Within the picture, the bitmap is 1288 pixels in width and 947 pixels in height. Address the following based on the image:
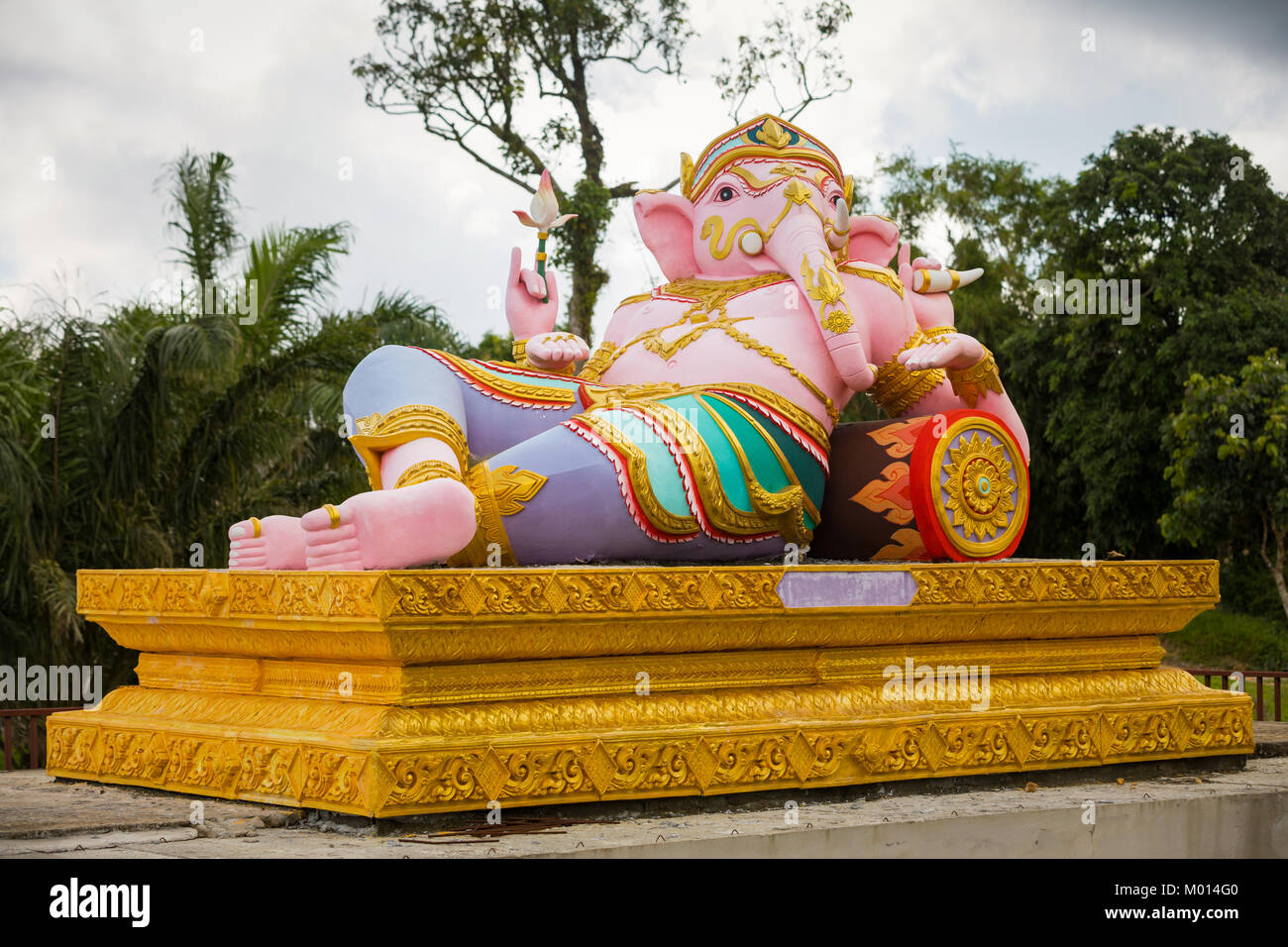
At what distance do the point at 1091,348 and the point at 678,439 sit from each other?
1454 cm

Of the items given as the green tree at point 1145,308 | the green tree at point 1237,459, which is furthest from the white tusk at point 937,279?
the green tree at point 1145,308

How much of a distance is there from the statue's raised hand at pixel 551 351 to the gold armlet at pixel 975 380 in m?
1.37

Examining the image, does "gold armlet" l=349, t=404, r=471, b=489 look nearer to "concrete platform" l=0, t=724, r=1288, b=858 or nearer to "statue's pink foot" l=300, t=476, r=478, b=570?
"statue's pink foot" l=300, t=476, r=478, b=570

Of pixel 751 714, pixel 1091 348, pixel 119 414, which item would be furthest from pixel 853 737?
pixel 1091 348

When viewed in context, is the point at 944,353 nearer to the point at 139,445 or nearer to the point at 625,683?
the point at 625,683

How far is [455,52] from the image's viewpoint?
16219 millimetres

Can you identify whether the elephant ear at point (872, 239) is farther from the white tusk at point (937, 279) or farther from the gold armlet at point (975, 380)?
the gold armlet at point (975, 380)

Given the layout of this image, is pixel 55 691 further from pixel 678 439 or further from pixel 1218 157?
pixel 1218 157

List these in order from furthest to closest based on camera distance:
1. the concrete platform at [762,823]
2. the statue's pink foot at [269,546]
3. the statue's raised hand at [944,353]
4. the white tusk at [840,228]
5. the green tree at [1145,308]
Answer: the green tree at [1145,308] → the white tusk at [840,228] → the statue's raised hand at [944,353] → the statue's pink foot at [269,546] → the concrete platform at [762,823]

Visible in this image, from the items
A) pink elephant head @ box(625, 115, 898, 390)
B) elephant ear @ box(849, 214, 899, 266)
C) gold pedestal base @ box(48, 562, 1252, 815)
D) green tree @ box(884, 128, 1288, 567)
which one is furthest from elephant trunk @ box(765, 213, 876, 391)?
green tree @ box(884, 128, 1288, 567)

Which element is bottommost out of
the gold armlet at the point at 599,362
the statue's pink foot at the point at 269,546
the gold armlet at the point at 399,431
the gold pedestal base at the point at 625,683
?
the gold pedestal base at the point at 625,683

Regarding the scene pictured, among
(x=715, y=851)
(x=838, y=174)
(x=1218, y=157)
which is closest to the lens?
(x=715, y=851)

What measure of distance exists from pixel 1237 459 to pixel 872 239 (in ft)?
28.8

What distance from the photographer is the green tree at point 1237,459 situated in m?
13.1
